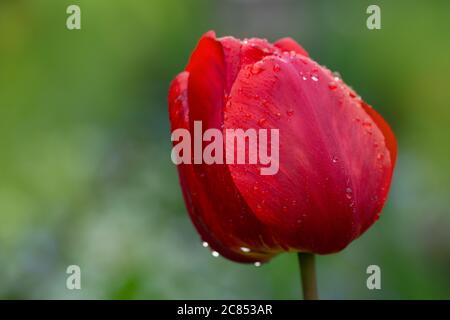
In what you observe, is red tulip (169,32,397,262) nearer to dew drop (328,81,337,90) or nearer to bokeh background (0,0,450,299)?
dew drop (328,81,337,90)

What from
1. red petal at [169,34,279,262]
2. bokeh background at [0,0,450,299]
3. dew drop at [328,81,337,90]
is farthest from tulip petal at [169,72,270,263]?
bokeh background at [0,0,450,299]

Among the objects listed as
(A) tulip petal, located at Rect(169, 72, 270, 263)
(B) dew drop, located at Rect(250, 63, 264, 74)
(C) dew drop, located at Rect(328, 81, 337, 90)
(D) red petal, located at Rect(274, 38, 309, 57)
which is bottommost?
(A) tulip petal, located at Rect(169, 72, 270, 263)

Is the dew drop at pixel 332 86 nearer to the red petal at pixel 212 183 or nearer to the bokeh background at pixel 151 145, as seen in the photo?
the red petal at pixel 212 183

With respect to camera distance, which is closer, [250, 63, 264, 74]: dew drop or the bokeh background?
[250, 63, 264, 74]: dew drop

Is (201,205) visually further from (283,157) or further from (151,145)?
(151,145)

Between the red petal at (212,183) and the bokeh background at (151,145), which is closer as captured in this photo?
the red petal at (212,183)

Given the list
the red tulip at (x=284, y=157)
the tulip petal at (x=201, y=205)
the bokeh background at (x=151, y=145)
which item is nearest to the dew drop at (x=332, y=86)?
the red tulip at (x=284, y=157)
